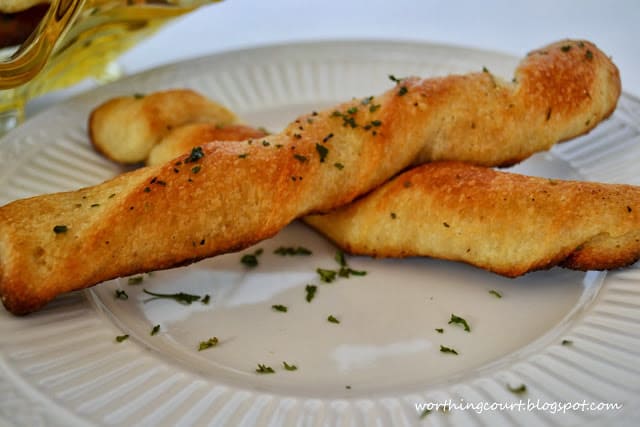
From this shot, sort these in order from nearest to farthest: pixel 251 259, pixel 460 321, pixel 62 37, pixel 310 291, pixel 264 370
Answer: pixel 264 370, pixel 460 321, pixel 310 291, pixel 251 259, pixel 62 37

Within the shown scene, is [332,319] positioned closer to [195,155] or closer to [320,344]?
[320,344]

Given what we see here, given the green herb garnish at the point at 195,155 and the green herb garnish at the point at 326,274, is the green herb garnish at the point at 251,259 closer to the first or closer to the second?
the green herb garnish at the point at 326,274

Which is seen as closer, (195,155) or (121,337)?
(121,337)

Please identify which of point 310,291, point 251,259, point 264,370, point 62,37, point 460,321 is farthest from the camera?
point 62,37

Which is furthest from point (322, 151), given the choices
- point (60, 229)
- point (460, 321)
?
point (60, 229)

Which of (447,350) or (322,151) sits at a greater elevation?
(322,151)

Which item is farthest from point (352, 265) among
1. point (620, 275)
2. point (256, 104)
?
point (256, 104)

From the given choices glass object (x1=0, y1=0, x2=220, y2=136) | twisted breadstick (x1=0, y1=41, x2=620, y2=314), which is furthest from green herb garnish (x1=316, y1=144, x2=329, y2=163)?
glass object (x1=0, y1=0, x2=220, y2=136)

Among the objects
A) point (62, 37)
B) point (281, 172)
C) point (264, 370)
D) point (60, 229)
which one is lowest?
point (264, 370)
